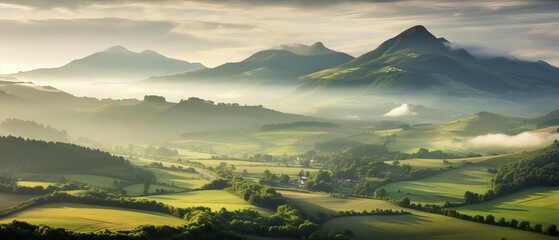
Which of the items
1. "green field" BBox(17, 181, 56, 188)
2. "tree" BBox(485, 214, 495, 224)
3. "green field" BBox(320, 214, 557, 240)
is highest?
"green field" BBox(17, 181, 56, 188)

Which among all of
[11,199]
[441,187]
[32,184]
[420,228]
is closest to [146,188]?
[32,184]

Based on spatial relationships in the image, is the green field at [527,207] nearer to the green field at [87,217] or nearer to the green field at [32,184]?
the green field at [87,217]

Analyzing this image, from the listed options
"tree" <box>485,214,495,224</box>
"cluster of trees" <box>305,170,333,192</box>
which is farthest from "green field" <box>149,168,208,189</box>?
"tree" <box>485,214,495,224</box>

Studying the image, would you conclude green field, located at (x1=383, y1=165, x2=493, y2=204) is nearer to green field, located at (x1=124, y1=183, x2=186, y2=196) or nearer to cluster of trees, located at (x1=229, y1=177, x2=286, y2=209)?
cluster of trees, located at (x1=229, y1=177, x2=286, y2=209)

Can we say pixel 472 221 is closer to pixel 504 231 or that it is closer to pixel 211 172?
pixel 504 231

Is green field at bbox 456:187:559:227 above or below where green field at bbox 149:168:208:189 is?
below

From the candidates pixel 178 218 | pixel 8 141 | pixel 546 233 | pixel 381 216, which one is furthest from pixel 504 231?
pixel 8 141

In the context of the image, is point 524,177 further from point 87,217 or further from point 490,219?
point 87,217

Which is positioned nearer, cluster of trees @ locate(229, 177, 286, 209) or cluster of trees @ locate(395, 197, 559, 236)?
cluster of trees @ locate(395, 197, 559, 236)
